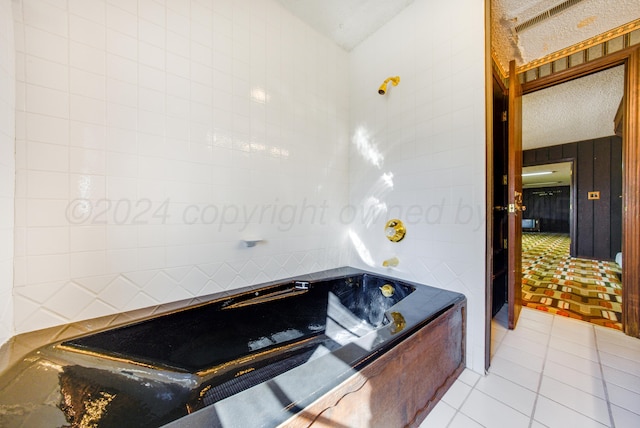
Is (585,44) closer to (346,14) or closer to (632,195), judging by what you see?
(632,195)

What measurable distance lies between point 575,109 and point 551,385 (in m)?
3.87

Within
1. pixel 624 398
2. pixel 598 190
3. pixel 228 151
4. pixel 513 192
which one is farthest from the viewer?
pixel 598 190

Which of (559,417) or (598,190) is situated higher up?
(598,190)

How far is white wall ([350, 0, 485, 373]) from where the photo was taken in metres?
1.41

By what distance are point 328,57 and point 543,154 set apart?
18.2 feet

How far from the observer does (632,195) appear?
5.86 feet

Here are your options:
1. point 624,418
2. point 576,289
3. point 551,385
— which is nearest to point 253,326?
point 551,385

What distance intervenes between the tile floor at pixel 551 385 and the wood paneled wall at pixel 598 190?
3.97 meters

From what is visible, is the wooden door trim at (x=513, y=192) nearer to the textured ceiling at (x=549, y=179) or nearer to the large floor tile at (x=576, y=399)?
the large floor tile at (x=576, y=399)

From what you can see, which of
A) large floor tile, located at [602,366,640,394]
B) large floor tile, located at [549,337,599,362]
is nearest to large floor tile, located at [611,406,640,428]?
large floor tile, located at [602,366,640,394]

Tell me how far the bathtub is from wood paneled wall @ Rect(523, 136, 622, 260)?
5.40m

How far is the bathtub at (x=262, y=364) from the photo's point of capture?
26.5 inches

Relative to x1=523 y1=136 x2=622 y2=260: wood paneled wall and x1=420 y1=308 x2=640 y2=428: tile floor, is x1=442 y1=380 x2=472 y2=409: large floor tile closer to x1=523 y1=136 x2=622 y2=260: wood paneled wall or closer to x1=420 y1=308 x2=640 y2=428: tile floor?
x1=420 y1=308 x2=640 y2=428: tile floor

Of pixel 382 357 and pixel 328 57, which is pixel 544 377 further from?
pixel 328 57
